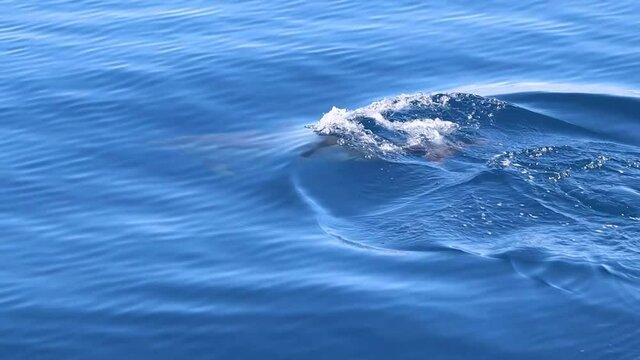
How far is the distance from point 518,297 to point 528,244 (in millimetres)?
1117

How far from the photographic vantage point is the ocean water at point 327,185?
1385cm

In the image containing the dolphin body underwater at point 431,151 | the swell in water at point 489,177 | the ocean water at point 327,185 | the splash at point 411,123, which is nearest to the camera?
the ocean water at point 327,185

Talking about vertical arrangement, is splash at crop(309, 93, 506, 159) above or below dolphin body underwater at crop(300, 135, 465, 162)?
above

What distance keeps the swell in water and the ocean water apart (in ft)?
0.14

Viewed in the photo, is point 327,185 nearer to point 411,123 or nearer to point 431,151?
point 431,151

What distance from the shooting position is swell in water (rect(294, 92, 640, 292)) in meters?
15.1

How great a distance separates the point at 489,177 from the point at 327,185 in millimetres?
2501

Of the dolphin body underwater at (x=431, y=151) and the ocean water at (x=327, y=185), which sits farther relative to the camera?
the dolphin body underwater at (x=431, y=151)

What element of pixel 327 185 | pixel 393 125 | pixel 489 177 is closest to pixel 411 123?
pixel 393 125

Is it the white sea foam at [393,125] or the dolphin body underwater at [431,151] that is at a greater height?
the white sea foam at [393,125]

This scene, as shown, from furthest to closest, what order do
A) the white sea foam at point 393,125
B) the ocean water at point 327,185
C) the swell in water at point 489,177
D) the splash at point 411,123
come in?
the white sea foam at point 393,125
the splash at point 411,123
the swell in water at point 489,177
the ocean water at point 327,185

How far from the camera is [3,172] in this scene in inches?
753

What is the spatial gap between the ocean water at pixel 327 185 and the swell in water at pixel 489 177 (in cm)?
4

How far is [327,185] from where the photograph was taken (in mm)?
17859
